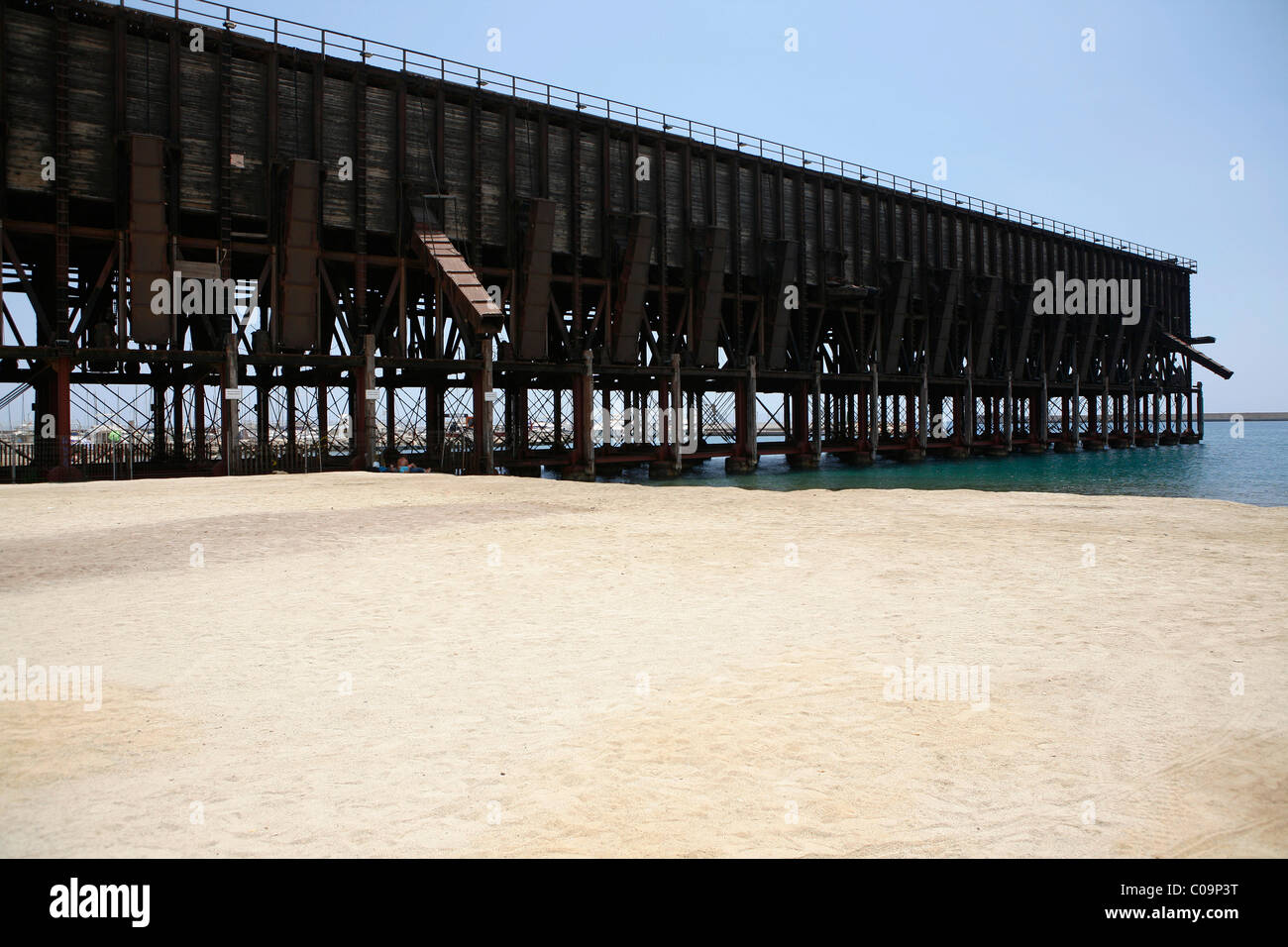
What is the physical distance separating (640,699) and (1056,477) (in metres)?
45.3

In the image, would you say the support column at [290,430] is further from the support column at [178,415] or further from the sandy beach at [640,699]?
the sandy beach at [640,699]

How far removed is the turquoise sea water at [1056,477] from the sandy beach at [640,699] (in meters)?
24.5

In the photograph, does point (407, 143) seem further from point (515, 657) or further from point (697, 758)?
point (697, 758)

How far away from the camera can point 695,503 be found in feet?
70.0

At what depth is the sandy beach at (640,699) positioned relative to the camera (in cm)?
471

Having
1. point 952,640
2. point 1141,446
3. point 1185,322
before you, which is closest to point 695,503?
point 952,640

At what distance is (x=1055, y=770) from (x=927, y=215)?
62.3m

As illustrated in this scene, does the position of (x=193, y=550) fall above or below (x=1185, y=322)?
below

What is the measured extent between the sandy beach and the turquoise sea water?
2454cm

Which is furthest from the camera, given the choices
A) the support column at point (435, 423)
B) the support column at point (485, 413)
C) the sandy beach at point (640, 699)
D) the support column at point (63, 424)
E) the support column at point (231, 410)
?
the support column at point (435, 423)

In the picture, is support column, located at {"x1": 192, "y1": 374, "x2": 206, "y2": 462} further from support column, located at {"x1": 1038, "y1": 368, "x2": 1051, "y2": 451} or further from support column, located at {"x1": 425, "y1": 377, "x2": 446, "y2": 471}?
support column, located at {"x1": 1038, "y1": 368, "x2": 1051, "y2": 451}

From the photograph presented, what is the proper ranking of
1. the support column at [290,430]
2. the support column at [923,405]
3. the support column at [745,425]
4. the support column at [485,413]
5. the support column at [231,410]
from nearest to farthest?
1. the support column at [231,410]
2. the support column at [290,430]
3. the support column at [485,413]
4. the support column at [745,425]
5. the support column at [923,405]

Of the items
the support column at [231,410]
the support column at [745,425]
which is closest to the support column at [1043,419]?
A: the support column at [745,425]
